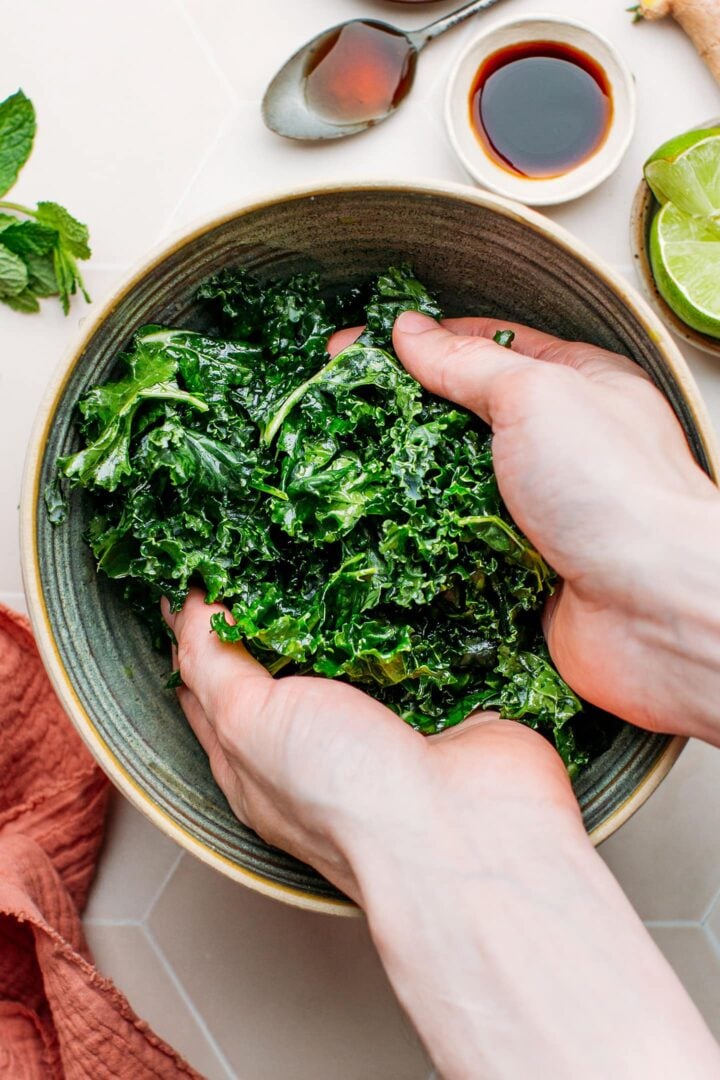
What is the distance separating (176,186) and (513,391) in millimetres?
913

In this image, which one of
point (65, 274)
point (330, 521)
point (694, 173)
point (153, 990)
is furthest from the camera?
point (153, 990)

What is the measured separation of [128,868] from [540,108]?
1.68 meters

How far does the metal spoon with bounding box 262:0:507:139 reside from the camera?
1.91 metres

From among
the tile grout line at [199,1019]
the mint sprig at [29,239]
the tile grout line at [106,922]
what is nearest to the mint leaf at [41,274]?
the mint sprig at [29,239]

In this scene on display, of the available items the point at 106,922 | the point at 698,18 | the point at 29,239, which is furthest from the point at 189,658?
the point at 698,18

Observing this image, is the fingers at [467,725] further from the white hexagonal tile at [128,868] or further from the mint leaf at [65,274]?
the mint leaf at [65,274]

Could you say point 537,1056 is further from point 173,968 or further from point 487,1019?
point 173,968

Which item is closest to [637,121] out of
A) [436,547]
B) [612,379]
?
[612,379]

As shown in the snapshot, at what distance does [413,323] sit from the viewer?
160 cm

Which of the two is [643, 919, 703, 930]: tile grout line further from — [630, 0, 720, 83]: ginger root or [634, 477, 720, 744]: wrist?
[630, 0, 720, 83]: ginger root

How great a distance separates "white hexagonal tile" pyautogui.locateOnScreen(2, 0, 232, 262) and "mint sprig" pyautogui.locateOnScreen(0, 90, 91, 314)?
6 centimetres

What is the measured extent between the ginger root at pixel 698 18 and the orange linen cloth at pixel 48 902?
1645 millimetres

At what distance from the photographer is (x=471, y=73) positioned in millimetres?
1927

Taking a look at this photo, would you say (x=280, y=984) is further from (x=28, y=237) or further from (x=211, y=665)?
(x=28, y=237)
